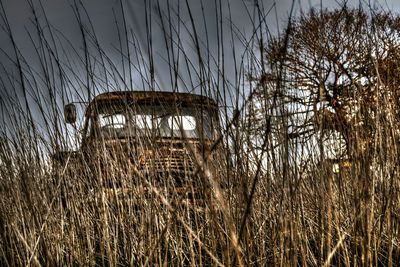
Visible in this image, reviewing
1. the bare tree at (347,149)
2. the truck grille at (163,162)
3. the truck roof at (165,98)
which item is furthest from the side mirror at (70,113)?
the bare tree at (347,149)

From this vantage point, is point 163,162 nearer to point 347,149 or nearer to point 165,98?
point 165,98

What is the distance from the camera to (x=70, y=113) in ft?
4.99

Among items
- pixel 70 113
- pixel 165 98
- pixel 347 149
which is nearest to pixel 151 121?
pixel 165 98

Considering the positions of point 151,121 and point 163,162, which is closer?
Answer: point 151,121

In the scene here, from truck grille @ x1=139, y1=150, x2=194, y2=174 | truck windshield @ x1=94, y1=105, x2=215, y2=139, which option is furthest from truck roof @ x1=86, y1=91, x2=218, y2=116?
truck grille @ x1=139, y1=150, x2=194, y2=174

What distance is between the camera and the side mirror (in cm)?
146

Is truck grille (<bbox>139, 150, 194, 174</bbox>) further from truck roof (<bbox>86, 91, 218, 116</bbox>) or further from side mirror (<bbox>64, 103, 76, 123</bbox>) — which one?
side mirror (<bbox>64, 103, 76, 123</bbox>)

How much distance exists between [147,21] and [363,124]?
77 centimetres

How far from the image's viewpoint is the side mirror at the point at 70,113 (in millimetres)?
1465

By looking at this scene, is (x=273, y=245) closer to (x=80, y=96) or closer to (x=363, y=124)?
(x=363, y=124)

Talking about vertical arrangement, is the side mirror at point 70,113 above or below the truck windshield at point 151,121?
above

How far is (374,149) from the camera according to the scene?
4.17ft

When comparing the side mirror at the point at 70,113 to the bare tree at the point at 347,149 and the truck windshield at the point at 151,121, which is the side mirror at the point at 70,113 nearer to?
the truck windshield at the point at 151,121

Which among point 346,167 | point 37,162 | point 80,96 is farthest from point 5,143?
point 346,167
